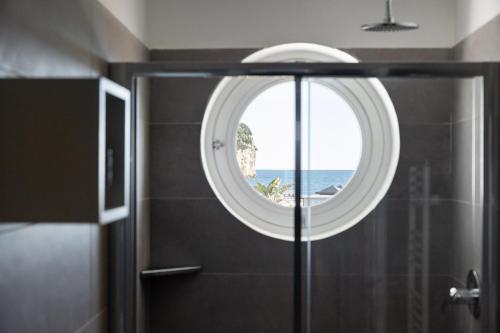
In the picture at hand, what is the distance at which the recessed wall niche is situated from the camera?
161 cm

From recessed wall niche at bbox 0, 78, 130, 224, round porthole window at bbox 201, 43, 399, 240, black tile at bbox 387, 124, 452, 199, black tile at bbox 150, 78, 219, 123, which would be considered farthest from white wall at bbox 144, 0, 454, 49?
recessed wall niche at bbox 0, 78, 130, 224

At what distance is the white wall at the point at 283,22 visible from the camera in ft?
10.5

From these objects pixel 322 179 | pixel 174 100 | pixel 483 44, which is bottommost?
pixel 322 179

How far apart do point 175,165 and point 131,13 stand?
0.81 metres

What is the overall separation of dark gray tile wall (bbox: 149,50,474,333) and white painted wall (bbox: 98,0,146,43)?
373 millimetres

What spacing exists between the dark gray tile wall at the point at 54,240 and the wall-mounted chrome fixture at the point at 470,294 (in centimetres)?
111

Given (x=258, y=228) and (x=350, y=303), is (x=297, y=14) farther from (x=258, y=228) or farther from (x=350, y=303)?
(x=350, y=303)

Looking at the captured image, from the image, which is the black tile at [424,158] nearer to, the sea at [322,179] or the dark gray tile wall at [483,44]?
the sea at [322,179]

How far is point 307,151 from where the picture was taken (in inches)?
91.6

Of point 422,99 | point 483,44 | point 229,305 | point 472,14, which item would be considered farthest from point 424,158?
point 472,14

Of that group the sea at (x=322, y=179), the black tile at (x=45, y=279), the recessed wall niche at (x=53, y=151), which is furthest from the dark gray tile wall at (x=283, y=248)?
the recessed wall niche at (x=53, y=151)

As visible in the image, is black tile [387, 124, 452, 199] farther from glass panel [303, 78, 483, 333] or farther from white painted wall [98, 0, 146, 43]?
white painted wall [98, 0, 146, 43]

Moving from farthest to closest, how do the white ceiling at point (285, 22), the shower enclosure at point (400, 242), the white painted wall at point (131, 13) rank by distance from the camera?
1. the white ceiling at point (285, 22)
2. the white painted wall at point (131, 13)
3. the shower enclosure at point (400, 242)

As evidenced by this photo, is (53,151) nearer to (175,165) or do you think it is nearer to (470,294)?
(175,165)
